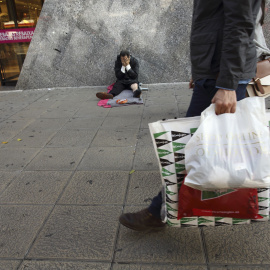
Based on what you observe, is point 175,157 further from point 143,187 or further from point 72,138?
point 72,138

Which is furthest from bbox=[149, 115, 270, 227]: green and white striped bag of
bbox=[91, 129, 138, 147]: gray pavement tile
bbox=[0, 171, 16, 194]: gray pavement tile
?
bbox=[91, 129, 138, 147]: gray pavement tile

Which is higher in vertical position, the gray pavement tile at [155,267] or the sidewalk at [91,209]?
the gray pavement tile at [155,267]

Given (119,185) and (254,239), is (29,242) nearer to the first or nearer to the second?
(119,185)

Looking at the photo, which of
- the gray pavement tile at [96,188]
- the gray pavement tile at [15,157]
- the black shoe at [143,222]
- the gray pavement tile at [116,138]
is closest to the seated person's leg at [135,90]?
the gray pavement tile at [116,138]

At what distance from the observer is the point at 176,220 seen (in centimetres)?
177

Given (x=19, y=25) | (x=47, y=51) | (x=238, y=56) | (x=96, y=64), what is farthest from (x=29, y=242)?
(x=19, y=25)

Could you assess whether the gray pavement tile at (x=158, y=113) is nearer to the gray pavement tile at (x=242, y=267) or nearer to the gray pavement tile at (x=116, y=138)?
the gray pavement tile at (x=116, y=138)

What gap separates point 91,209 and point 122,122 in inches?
97.6

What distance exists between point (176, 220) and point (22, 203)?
4.96 feet

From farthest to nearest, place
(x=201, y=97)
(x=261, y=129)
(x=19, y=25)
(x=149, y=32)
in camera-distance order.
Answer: (x=19, y=25) → (x=149, y=32) → (x=201, y=97) → (x=261, y=129)

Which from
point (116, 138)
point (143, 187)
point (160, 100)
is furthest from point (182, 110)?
point (143, 187)

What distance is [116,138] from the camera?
13.1 ft

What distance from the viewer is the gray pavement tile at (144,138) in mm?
3728

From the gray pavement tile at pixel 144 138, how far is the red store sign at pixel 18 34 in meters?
6.84
